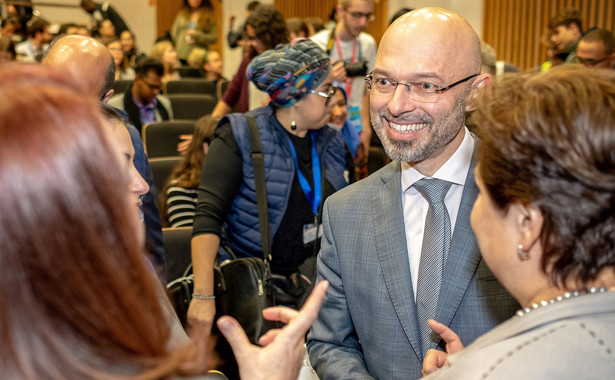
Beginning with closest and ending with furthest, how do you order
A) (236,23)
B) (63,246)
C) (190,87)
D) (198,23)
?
(63,246)
(190,87)
(198,23)
(236,23)

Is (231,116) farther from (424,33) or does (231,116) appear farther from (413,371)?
(413,371)

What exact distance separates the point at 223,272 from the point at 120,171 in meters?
1.88

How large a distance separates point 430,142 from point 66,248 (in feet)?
3.89

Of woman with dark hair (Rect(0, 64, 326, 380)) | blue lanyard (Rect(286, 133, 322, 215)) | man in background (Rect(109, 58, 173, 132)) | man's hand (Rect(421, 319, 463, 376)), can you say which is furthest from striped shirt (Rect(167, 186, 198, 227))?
woman with dark hair (Rect(0, 64, 326, 380))

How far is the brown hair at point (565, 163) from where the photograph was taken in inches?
39.6

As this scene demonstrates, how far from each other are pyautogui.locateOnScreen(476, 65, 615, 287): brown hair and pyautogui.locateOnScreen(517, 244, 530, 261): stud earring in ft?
0.10

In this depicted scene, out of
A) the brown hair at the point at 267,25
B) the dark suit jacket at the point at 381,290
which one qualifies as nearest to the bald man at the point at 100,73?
the dark suit jacket at the point at 381,290

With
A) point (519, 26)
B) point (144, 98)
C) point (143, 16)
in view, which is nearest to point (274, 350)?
point (144, 98)

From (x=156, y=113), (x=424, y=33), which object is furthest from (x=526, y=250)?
(x=156, y=113)

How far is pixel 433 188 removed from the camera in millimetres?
1750

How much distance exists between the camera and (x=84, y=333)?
822 mm

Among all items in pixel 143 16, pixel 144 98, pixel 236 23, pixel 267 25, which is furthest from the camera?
pixel 143 16

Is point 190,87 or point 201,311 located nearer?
point 201,311

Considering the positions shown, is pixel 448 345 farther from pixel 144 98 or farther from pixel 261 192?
pixel 144 98
